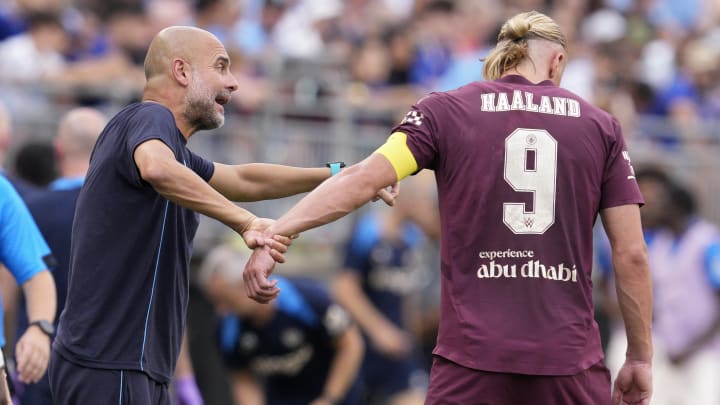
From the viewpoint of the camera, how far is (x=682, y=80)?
52.9 ft

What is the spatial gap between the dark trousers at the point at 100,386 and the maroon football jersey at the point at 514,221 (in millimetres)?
1375

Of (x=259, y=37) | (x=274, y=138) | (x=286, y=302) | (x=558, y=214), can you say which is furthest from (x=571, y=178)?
(x=259, y=37)

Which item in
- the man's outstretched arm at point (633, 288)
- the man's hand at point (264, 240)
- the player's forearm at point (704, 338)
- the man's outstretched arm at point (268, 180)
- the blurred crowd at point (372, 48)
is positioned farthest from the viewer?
the blurred crowd at point (372, 48)

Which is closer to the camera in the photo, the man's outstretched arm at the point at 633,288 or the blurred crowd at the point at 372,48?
the man's outstretched arm at the point at 633,288

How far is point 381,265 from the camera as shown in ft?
40.3

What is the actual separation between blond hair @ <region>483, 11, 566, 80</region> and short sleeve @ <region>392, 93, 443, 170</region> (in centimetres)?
46

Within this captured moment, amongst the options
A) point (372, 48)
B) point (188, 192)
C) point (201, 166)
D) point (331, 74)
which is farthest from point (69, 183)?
point (372, 48)

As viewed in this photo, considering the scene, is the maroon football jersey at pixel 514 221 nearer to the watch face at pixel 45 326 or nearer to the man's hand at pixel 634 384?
the man's hand at pixel 634 384

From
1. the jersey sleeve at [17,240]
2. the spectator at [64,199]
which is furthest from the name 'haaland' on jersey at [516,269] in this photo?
the spectator at [64,199]

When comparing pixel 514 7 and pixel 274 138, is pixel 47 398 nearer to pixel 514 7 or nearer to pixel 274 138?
pixel 274 138

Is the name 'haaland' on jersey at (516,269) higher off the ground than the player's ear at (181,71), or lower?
lower

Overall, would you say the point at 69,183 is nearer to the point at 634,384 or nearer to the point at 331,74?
the point at 634,384

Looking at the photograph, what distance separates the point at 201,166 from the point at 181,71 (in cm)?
A: 53

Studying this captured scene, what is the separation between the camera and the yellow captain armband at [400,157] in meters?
5.98
